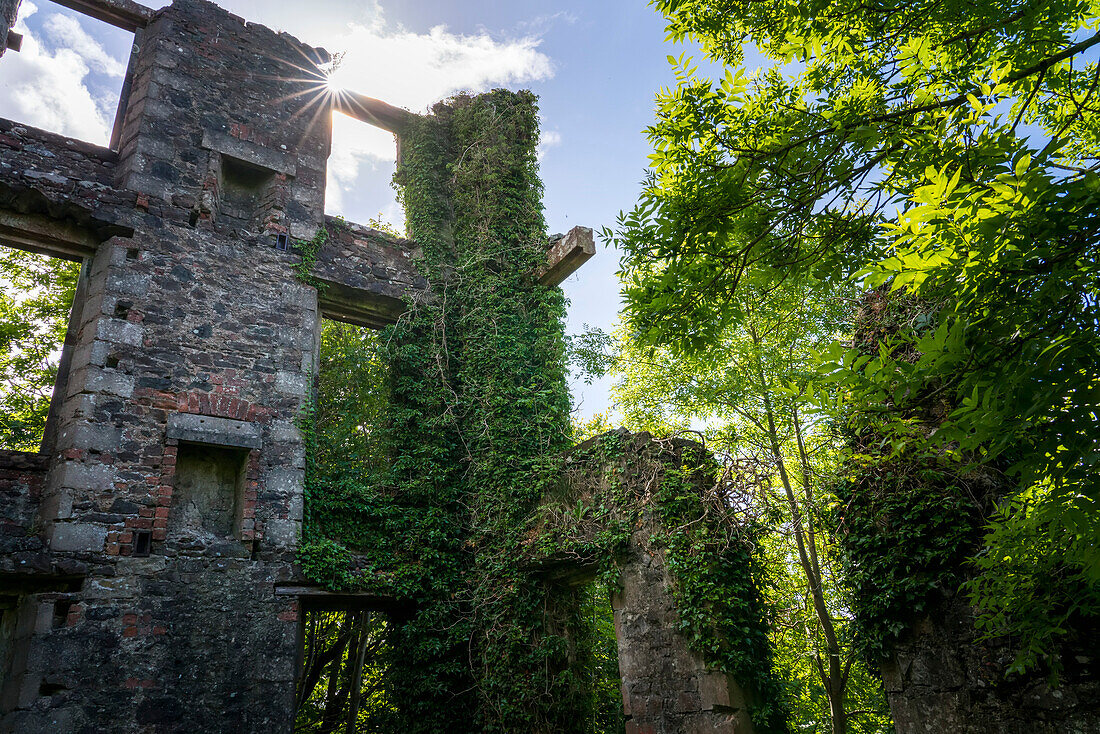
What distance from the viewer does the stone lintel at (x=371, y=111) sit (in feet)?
33.8

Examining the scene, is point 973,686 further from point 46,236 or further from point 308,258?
point 46,236

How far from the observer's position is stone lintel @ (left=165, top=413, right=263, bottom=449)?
7168mm

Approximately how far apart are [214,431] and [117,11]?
18.9ft

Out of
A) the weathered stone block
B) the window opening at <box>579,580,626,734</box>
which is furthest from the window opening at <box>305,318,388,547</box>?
the window opening at <box>579,580,626,734</box>

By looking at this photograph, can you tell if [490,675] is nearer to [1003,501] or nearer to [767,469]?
[767,469]

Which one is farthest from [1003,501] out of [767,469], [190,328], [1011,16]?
[190,328]

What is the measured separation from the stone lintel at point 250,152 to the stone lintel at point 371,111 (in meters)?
1.63

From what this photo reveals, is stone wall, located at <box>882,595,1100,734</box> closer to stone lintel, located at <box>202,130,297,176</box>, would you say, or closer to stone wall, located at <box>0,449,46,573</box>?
stone wall, located at <box>0,449,46,573</box>

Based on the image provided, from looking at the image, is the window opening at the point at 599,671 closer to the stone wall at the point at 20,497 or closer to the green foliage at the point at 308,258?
the green foliage at the point at 308,258

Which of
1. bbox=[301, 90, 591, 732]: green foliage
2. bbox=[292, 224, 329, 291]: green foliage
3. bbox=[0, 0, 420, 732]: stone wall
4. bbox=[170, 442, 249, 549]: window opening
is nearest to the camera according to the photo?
bbox=[0, 0, 420, 732]: stone wall

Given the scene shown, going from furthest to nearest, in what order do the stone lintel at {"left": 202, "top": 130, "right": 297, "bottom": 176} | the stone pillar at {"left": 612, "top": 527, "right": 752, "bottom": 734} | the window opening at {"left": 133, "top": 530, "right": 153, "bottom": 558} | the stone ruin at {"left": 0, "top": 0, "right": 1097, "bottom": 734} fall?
the stone lintel at {"left": 202, "top": 130, "right": 297, "bottom": 176} → the window opening at {"left": 133, "top": 530, "right": 153, "bottom": 558} → the stone ruin at {"left": 0, "top": 0, "right": 1097, "bottom": 734} → the stone pillar at {"left": 612, "top": 527, "right": 752, "bottom": 734}

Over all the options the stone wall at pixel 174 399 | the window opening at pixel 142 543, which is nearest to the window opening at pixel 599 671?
the stone wall at pixel 174 399

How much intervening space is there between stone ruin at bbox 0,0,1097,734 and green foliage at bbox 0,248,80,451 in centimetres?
492

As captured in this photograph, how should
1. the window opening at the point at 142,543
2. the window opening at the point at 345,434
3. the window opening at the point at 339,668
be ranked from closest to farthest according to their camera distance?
the window opening at the point at 142,543 < the window opening at the point at 345,434 < the window opening at the point at 339,668
